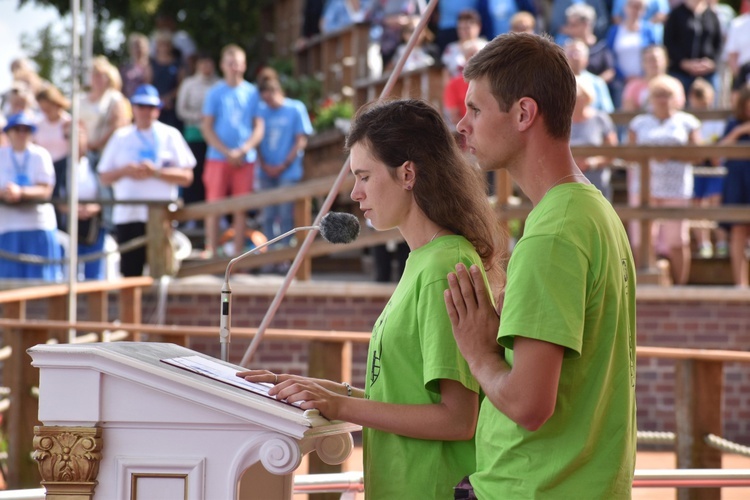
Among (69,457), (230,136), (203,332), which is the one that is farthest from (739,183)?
(69,457)

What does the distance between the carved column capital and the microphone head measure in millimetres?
671

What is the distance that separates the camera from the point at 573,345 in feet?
7.30

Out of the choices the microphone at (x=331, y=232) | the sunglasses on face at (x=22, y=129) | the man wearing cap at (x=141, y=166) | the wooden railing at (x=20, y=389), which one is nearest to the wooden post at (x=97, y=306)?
the wooden railing at (x=20, y=389)

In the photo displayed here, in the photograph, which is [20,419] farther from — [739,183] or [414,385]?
[739,183]

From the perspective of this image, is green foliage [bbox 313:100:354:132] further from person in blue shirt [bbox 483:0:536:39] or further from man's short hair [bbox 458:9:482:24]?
man's short hair [bbox 458:9:482:24]

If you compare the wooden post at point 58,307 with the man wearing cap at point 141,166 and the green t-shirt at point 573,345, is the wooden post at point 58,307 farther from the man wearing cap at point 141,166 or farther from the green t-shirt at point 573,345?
the green t-shirt at point 573,345

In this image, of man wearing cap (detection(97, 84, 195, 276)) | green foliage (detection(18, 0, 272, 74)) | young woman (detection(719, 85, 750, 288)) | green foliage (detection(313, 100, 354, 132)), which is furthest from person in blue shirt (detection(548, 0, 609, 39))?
green foliage (detection(18, 0, 272, 74))

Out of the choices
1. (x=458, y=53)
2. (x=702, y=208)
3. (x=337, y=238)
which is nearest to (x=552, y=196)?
(x=337, y=238)

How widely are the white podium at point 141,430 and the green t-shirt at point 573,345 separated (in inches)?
16.4

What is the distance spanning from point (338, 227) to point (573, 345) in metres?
0.76

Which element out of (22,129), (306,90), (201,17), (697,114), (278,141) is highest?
(201,17)

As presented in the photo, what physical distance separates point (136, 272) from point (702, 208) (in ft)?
14.1

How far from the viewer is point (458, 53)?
10.7 meters

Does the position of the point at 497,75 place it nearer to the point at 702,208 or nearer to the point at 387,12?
the point at 702,208
